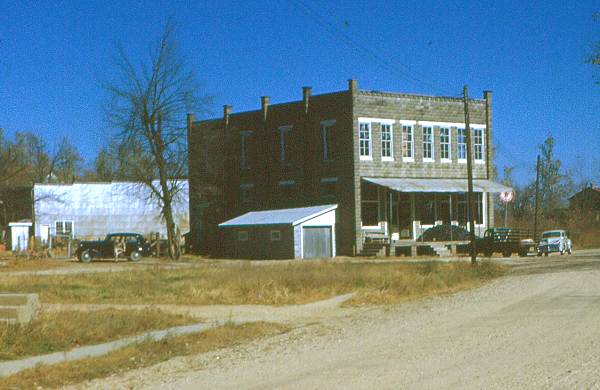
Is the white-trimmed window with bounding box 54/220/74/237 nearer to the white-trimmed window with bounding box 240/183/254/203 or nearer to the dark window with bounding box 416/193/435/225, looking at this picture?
the white-trimmed window with bounding box 240/183/254/203

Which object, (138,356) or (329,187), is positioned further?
(329,187)

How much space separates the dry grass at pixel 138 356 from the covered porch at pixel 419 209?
35.8 m

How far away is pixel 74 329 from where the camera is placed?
1650 centimetres

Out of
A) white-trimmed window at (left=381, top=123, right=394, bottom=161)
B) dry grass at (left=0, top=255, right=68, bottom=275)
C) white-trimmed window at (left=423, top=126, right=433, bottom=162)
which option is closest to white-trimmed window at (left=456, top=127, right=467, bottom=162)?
white-trimmed window at (left=423, top=126, right=433, bottom=162)

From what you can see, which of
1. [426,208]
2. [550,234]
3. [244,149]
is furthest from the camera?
[244,149]

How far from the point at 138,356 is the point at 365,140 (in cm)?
4108

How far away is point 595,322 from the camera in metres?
16.8

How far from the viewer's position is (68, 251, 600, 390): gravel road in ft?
36.1

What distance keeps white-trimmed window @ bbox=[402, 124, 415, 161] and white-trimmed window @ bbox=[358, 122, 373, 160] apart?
2878mm

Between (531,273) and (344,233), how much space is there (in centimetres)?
2025

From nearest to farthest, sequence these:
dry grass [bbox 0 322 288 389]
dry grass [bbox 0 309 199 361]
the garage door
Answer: dry grass [bbox 0 322 288 389] < dry grass [bbox 0 309 199 361] < the garage door

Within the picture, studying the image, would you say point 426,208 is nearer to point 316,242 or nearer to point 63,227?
point 316,242

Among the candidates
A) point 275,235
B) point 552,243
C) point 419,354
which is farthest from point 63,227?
point 419,354

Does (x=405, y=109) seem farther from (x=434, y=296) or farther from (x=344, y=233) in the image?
(x=434, y=296)
